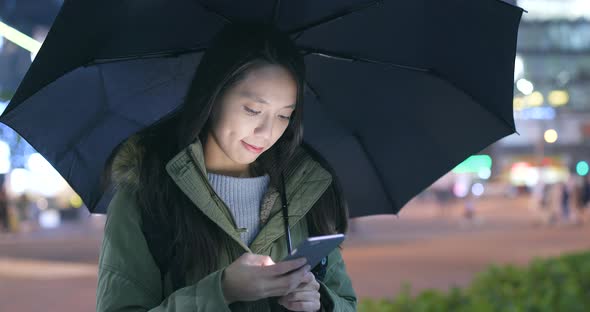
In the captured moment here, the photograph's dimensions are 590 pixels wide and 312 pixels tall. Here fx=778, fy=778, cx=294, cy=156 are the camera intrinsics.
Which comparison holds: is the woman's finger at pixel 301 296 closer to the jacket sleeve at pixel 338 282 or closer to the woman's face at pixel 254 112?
the jacket sleeve at pixel 338 282

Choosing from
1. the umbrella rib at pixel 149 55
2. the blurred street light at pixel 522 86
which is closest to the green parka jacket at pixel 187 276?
the umbrella rib at pixel 149 55

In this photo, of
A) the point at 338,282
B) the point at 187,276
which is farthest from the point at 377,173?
the point at 187,276

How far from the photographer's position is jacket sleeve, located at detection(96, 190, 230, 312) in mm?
1785

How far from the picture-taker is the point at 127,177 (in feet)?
6.57

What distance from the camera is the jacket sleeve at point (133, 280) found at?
1785 millimetres

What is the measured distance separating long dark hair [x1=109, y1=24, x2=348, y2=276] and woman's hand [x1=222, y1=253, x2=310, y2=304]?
0.66 ft

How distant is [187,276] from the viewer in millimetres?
1953

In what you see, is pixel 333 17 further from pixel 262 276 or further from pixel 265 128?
pixel 262 276

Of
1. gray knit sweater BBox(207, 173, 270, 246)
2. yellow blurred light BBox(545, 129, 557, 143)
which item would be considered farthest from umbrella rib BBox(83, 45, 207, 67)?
yellow blurred light BBox(545, 129, 557, 143)

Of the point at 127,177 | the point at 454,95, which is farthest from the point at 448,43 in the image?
the point at 127,177

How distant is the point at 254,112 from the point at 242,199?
0.85ft

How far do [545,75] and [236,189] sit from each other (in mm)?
59599

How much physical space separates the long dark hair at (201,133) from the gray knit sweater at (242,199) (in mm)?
86

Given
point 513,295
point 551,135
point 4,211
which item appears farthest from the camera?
point 4,211
